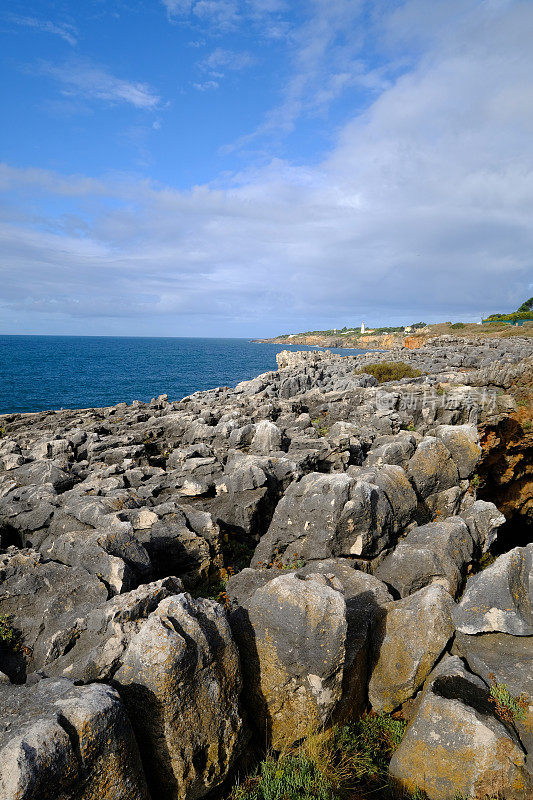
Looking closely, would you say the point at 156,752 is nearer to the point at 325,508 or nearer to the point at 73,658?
the point at 73,658

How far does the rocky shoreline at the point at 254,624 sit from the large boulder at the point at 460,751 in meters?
0.02

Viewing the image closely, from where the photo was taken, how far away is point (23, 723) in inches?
190

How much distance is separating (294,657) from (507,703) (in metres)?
3.41

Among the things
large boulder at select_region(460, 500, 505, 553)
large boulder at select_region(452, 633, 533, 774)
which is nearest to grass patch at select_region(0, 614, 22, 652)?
large boulder at select_region(452, 633, 533, 774)

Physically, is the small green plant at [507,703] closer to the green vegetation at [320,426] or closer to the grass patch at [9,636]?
the grass patch at [9,636]

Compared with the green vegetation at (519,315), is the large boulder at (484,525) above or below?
below

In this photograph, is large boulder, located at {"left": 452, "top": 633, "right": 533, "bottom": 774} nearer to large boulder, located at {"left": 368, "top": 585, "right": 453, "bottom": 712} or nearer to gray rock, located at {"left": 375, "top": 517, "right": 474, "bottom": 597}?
large boulder, located at {"left": 368, "top": 585, "right": 453, "bottom": 712}

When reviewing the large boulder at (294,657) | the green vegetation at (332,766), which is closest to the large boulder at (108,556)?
the large boulder at (294,657)

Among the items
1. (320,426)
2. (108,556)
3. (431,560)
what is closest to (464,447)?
(431,560)

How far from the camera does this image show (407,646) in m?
7.78

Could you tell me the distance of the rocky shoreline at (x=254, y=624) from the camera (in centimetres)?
574

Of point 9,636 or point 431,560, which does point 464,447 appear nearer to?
point 431,560

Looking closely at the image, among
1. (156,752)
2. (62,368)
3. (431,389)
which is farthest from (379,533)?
(62,368)

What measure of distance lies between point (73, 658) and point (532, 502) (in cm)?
2116
